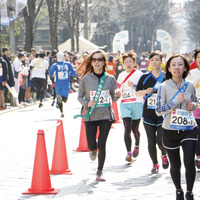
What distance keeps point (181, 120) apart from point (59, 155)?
2643 millimetres

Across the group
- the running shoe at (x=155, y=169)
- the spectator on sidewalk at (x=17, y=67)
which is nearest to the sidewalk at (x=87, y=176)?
the running shoe at (x=155, y=169)

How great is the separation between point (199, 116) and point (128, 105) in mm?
1412

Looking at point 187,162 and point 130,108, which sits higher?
point 130,108

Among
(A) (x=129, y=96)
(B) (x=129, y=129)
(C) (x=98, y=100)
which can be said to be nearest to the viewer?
(C) (x=98, y=100)

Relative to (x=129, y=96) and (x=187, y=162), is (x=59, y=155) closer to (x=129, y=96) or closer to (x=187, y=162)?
(x=129, y=96)

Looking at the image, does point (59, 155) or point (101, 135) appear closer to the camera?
point (101, 135)

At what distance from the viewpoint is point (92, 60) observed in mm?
8039

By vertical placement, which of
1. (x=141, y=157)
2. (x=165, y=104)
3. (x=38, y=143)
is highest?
(x=165, y=104)

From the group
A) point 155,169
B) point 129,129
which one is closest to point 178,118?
point 155,169

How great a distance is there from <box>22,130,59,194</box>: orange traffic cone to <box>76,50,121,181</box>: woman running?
0.91 meters

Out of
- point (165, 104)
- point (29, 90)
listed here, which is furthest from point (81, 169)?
point (29, 90)

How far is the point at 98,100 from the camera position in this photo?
7.93 meters

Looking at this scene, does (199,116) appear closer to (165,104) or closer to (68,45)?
(165,104)

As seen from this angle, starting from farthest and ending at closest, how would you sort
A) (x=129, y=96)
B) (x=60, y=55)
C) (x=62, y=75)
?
(x=62, y=75) < (x=60, y=55) < (x=129, y=96)
